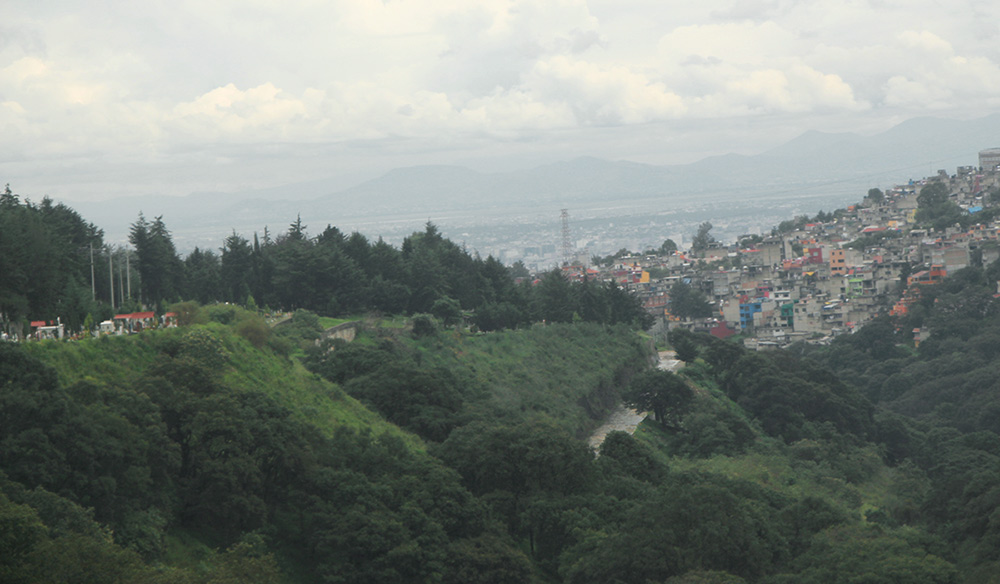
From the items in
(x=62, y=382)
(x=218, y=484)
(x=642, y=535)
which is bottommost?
(x=642, y=535)

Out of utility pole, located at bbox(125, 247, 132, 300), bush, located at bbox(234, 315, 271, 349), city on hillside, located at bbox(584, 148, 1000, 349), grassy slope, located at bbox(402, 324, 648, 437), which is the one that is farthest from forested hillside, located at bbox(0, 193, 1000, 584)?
city on hillside, located at bbox(584, 148, 1000, 349)

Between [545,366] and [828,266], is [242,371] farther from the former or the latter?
[828,266]

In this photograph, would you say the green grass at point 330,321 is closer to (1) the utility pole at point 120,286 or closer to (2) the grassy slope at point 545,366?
(2) the grassy slope at point 545,366

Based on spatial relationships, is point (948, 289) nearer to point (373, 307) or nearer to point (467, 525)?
point (373, 307)

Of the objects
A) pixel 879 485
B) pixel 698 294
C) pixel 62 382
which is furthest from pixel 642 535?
pixel 698 294

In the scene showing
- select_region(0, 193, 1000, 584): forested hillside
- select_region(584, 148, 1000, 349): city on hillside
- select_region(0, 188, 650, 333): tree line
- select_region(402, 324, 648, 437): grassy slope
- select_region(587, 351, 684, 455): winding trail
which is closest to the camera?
select_region(0, 193, 1000, 584): forested hillside

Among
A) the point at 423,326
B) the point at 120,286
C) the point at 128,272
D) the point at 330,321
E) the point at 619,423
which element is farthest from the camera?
the point at 619,423

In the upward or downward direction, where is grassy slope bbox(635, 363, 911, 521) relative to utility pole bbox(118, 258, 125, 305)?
downward

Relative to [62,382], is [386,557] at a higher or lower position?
lower

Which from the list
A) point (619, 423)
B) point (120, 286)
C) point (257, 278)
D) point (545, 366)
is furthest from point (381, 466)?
point (257, 278)

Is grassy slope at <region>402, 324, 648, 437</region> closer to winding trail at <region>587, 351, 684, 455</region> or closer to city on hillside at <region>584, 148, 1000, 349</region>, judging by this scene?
winding trail at <region>587, 351, 684, 455</region>

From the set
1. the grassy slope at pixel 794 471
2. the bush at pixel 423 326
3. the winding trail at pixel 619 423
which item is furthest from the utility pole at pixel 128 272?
the grassy slope at pixel 794 471
